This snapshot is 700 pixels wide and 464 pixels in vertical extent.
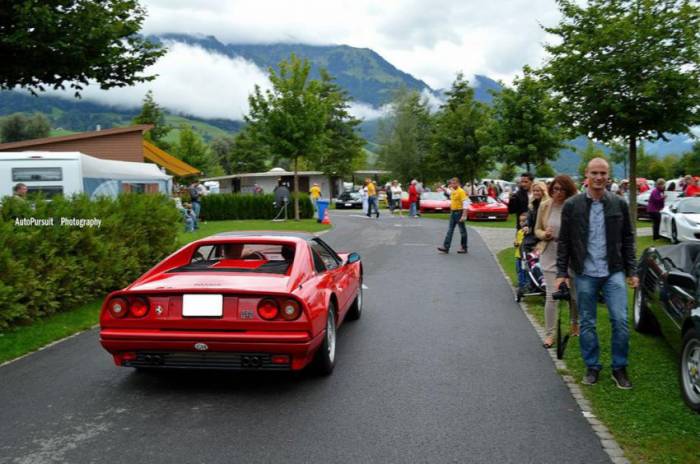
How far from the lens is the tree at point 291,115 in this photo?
28203 mm

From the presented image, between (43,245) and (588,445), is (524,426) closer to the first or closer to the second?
(588,445)

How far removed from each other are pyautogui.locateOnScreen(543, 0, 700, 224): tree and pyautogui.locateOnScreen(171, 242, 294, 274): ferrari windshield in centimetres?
954

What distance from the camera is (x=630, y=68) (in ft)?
43.1

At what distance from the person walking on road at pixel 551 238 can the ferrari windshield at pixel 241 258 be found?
109 inches

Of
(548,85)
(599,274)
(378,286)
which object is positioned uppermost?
(548,85)

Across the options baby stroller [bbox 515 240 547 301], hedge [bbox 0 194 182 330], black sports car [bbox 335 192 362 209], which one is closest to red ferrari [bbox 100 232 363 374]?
hedge [bbox 0 194 182 330]

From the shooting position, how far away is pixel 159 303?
4914 millimetres

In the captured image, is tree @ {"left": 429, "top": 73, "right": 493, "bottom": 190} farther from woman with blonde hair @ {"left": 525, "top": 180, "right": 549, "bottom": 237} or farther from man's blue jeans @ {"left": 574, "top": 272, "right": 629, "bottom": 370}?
man's blue jeans @ {"left": 574, "top": 272, "right": 629, "bottom": 370}

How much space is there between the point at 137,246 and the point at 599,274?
27.0 ft

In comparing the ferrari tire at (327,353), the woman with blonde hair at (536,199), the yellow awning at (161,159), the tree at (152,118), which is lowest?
the ferrari tire at (327,353)

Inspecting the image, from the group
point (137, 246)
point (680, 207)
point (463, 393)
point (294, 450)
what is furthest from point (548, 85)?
point (294, 450)

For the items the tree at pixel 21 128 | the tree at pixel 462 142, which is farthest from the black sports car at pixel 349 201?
the tree at pixel 21 128

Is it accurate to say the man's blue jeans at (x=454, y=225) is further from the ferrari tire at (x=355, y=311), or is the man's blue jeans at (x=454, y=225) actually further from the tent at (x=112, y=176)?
the ferrari tire at (x=355, y=311)

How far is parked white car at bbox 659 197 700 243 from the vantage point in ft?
50.7
